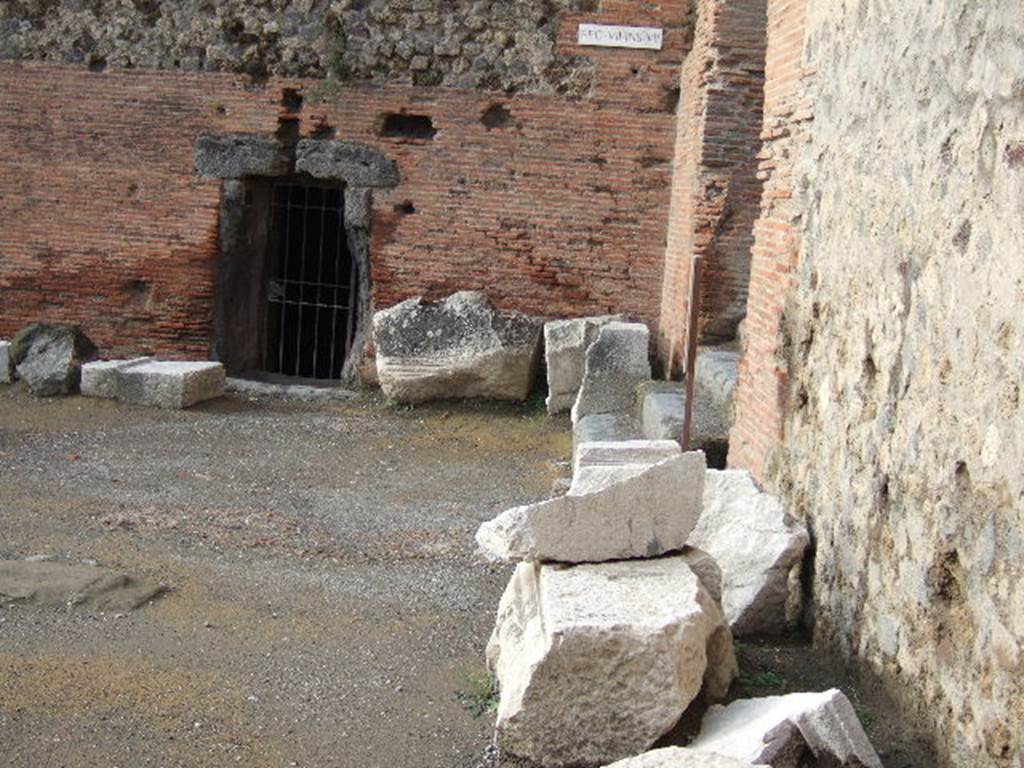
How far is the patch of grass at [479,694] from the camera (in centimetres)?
454

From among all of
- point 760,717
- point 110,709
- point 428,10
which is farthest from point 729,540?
point 428,10

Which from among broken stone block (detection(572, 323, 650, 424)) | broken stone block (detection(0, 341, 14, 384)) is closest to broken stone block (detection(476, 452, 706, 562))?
broken stone block (detection(572, 323, 650, 424))

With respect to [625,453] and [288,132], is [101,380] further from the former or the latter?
[625,453]

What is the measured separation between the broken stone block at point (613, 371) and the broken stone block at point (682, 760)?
6.34m

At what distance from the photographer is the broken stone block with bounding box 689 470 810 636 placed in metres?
4.98

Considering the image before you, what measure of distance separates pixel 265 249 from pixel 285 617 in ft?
23.1

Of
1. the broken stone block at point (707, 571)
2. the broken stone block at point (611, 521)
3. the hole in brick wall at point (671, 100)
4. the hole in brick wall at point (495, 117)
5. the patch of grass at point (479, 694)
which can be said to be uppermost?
the hole in brick wall at point (671, 100)

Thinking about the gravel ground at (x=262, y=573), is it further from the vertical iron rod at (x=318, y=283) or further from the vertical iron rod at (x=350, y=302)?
the vertical iron rod at (x=318, y=283)

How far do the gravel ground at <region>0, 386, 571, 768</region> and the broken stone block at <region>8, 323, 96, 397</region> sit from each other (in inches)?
7.0

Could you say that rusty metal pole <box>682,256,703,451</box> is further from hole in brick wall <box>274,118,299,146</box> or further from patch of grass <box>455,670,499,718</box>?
hole in brick wall <box>274,118,299,146</box>

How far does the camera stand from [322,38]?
11.2m

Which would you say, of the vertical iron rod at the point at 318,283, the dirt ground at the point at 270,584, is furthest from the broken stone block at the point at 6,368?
the vertical iron rod at the point at 318,283

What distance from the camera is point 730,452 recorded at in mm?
6895

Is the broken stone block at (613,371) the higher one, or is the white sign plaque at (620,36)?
the white sign plaque at (620,36)
